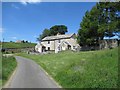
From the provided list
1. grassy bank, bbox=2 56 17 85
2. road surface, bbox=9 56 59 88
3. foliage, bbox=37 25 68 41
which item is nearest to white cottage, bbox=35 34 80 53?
foliage, bbox=37 25 68 41

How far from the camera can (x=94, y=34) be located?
6562 centimetres

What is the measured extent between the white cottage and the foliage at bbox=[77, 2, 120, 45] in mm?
16837

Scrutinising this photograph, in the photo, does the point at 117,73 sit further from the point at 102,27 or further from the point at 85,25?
the point at 85,25

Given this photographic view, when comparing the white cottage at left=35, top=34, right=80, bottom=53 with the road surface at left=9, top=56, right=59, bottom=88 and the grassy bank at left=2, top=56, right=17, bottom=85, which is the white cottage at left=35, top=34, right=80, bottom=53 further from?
the road surface at left=9, top=56, right=59, bottom=88

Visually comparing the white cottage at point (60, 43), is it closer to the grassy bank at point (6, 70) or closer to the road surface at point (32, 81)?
the grassy bank at point (6, 70)

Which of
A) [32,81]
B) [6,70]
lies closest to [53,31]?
[6,70]

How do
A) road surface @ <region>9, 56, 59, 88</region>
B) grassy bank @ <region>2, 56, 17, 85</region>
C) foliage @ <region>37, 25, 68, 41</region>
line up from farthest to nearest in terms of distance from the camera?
foliage @ <region>37, 25, 68, 41</region> → grassy bank @ <region>2, 56, 17, 85</region> → road surface @ <region>9, 56, 59, 88</region>

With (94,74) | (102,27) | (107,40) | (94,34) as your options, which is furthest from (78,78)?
(107,40)

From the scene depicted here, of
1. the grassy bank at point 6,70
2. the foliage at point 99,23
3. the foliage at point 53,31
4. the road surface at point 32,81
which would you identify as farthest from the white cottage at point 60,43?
the road surface at point 32,81

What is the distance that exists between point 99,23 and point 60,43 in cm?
3118

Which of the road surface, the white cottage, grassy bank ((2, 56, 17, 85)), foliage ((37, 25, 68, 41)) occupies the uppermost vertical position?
foliage ((37, 25, 68, 41))

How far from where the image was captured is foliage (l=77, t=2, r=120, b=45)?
59.1m

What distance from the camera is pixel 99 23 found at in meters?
63.6

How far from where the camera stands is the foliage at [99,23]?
5905cm
